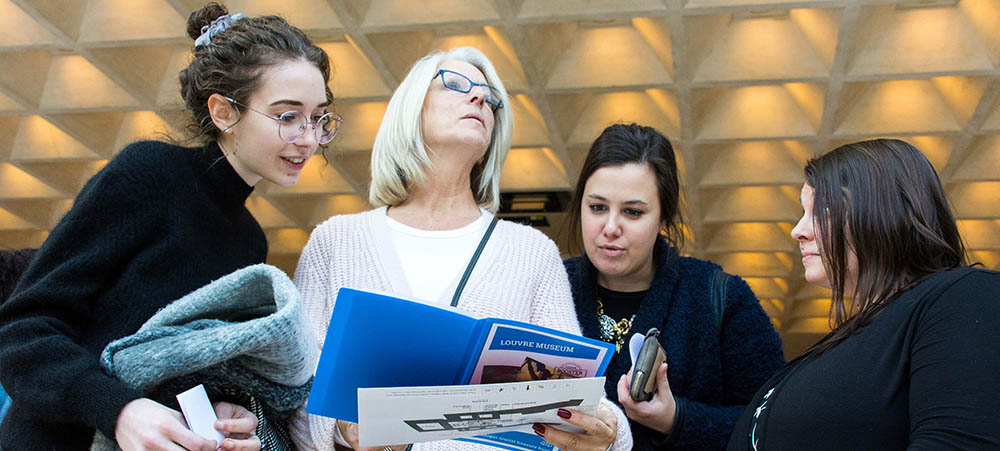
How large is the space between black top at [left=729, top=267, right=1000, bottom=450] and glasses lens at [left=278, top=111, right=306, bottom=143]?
3.98 feet

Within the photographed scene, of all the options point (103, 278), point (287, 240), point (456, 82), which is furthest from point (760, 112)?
point (103, 278)

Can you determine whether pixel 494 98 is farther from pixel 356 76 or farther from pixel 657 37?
pixel 356 76

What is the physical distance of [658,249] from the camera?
2508mm

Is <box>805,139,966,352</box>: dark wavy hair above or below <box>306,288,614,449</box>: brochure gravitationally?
above

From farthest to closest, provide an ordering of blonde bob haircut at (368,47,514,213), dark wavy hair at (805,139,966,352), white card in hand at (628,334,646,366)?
1. blonde bob haircut at (368,47,514,213)
2. white card in hand at (628,334,646,366)
3. dark wavy hair at (805,139,966,352)

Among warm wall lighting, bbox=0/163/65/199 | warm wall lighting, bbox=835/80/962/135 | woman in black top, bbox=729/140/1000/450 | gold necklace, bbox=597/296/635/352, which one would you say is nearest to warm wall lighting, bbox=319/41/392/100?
warm wall lighting, bbox=835/80/962/135

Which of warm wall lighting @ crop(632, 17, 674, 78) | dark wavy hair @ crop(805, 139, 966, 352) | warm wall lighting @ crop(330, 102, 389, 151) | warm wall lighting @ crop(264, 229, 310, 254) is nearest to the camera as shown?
dark wavy hair @ crop(805, 139, 966, 352)

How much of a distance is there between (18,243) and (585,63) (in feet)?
29.3

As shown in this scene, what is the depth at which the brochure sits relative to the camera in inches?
50.3

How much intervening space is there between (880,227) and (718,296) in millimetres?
747

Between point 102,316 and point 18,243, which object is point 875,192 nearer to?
point 102,316

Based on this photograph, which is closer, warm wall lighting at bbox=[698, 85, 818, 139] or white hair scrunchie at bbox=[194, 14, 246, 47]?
white hair scrunchie at bbox=[194, 14, 246, 47]

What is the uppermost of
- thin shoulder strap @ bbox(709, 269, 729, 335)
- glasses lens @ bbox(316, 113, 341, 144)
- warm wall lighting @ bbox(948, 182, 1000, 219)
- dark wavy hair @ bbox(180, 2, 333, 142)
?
warm wall lighting @ bbox(948, 182, 1000, 219)

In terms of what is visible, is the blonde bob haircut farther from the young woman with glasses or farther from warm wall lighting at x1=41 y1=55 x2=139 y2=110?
warm wall lighting at x1=41 y1=55 x2=139 y2=110
